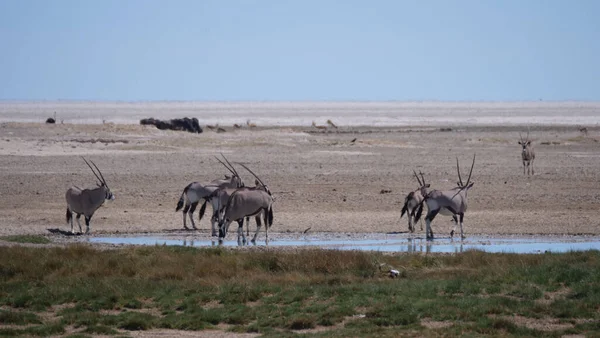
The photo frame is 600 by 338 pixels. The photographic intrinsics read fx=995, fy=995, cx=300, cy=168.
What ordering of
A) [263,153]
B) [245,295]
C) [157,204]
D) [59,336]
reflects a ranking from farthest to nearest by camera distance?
[263,153] → [157,204] → [245,295] → [59,336]

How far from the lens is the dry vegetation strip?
11.0m

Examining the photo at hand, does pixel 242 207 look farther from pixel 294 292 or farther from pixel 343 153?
pixel 343 153

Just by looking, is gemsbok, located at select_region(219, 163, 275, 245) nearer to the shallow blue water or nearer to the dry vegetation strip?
the shallow blue water

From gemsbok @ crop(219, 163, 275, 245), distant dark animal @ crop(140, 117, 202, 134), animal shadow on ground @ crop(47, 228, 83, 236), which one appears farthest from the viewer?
distant dark animal @ crop(140, 117, 202, 134)

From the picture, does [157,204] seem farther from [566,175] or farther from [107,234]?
[566,175]

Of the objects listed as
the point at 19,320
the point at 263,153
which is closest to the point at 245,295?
the point at 19,320

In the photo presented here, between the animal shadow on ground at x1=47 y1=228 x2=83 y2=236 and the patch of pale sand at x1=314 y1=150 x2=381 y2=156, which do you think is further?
the patch of pale sand at x1=314 y1=150 x2=381 y2=156

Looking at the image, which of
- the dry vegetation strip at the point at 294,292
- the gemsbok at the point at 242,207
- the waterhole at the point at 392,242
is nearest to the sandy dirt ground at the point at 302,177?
the waterhole at the point at 392,242

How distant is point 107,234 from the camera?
67.4 feet

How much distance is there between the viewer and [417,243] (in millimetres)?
19250

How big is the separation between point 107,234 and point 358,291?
366 inches

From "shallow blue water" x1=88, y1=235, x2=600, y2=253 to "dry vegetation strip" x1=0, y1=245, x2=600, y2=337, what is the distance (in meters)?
2.70

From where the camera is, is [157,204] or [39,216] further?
[157,204]

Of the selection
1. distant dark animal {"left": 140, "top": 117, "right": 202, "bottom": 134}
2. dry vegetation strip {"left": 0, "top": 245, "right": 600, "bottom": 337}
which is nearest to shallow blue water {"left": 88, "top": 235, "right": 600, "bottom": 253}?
dry vegetation strip {"left": 0, "top": 245, "right": 600, "bottom": 337}
